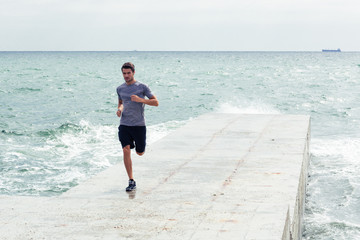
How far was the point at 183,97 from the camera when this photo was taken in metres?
38.2

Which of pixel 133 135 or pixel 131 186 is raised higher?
pixel 133 135

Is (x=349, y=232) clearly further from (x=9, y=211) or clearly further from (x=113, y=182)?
(x=9, y=211)

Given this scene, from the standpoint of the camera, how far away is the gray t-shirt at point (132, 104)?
7.50m

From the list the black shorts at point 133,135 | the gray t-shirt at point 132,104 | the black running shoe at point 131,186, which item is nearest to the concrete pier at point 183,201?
the black running shoe at point 131,186

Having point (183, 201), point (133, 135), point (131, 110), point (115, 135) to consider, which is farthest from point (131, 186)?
point (115, 135)

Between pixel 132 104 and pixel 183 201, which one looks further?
pixel 132 104

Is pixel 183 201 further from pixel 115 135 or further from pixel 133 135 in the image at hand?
pixel 115 135

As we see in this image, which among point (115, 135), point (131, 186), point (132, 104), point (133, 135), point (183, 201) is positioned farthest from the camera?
point (115, 135)

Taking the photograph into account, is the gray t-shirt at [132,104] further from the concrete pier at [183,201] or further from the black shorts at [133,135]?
the concrete pier at [183,201]

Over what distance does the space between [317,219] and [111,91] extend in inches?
1378

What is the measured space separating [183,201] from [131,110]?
1456 mm

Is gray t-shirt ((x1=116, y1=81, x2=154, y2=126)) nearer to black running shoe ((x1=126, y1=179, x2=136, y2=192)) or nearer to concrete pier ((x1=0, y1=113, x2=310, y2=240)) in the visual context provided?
black running shoe ((x1=126, y1=179, x2=136, y2=192))

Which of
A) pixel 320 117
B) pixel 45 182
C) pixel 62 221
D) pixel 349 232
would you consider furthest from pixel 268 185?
pixel 320 117

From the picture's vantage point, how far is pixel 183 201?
23.9 feet
